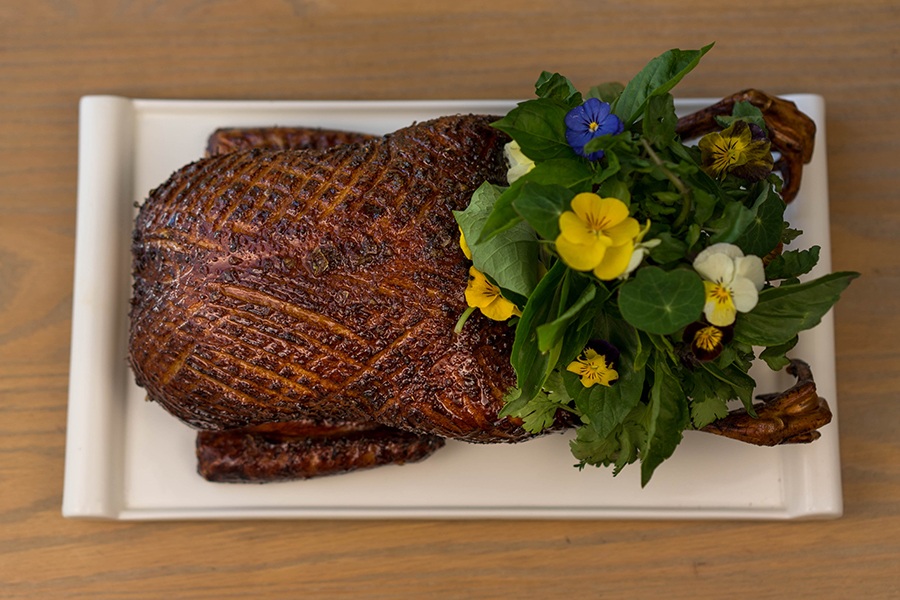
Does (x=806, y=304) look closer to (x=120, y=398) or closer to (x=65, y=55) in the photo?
(x=120, y=398)

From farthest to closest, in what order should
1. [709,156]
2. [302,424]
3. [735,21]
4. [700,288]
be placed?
[735,21] → [302,424] → [709,156] → [700,288]

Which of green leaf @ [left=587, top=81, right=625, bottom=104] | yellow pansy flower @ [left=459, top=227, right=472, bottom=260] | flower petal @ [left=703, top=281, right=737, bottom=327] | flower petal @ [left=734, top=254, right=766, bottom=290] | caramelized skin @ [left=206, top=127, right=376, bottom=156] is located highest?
green leaf @ [left=587, top=81, right=625, bottom=104]

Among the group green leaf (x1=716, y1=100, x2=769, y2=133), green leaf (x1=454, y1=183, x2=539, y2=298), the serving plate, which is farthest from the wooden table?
green leaf (x1=454, y1=183, x2=539, y2=298)

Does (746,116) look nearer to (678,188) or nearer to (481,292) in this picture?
(678,188)

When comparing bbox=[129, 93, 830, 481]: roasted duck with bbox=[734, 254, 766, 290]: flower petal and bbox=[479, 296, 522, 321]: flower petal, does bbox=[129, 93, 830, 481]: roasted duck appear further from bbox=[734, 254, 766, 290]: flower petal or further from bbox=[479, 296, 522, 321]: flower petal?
bbox=[734, 254, 766, 290]: flower petal

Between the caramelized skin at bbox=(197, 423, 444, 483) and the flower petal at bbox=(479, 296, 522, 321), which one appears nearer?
the flower petal at bbox=(479, 296, 522, 321)

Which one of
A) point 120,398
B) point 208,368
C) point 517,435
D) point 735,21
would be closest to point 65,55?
point 120,398
